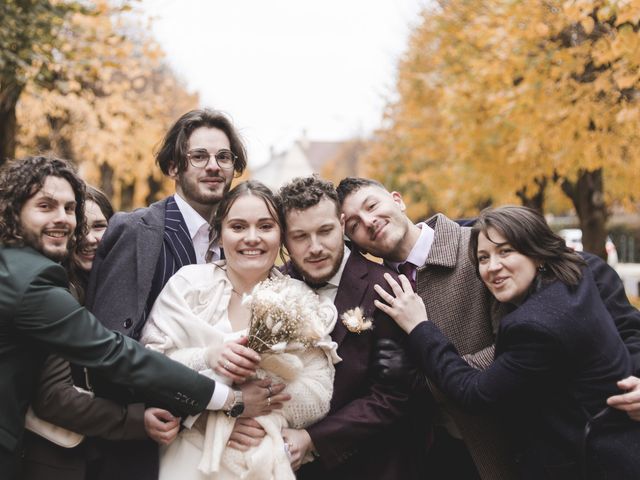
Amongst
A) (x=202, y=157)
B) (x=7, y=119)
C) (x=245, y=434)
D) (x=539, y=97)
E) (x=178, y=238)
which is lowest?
(x=245, y=434)

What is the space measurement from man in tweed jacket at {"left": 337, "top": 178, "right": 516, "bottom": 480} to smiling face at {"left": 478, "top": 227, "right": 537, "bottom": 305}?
34 cm

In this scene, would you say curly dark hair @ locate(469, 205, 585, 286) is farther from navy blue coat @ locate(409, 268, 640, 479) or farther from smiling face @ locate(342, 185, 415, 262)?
smiling face @ locate(342, 185, 415, 262)

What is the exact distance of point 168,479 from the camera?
9.28 feet

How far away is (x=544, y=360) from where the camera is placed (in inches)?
106

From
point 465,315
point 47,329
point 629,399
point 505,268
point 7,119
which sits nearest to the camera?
point 47,329

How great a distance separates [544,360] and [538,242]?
632 mm

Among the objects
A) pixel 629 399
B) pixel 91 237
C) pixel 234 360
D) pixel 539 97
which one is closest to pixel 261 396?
pixel 234 360

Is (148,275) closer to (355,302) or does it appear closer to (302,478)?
(355,302)

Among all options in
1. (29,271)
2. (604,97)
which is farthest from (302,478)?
(604,97)

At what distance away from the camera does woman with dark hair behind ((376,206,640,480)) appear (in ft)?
8.81

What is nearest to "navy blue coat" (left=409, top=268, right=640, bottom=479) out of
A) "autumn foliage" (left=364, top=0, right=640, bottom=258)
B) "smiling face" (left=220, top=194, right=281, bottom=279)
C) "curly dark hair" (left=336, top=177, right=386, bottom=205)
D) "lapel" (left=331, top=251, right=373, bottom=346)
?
"lapel" (left=331, top=251, right=373, bottom=346)

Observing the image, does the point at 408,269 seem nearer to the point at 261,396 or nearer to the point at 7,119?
the point at 261,396

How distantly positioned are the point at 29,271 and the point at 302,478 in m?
1.90

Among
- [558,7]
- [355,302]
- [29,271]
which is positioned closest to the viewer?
[29,271]
